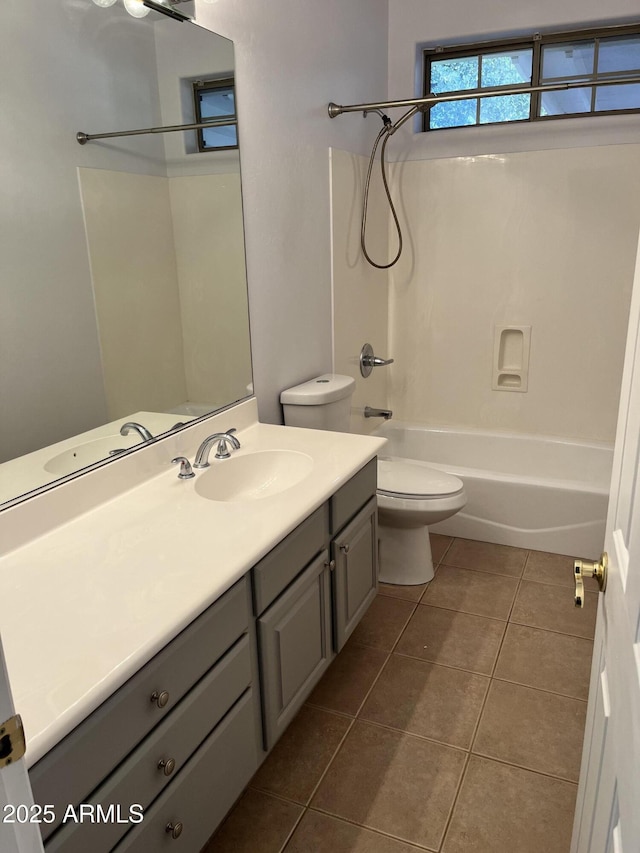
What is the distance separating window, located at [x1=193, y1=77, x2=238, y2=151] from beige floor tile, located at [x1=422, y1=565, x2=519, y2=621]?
1.86 meters

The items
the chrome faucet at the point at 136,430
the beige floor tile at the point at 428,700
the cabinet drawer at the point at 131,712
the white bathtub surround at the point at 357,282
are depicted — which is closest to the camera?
the cabinet drawer at the point at 131,712

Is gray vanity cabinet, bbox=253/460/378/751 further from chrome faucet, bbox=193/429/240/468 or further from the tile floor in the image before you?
chrome faucet, bbox=193/429/240/468

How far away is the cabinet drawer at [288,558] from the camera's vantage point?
1.48 metres

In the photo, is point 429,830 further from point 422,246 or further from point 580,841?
point 422,246

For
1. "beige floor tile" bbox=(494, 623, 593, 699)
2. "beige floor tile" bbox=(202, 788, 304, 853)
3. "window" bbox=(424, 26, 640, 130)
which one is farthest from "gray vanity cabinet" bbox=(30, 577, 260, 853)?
"window" bbox=(424, 26, 640, 130)

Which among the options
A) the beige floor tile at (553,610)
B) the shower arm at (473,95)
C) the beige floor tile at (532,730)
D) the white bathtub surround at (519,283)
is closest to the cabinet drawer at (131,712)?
the beige floor tile at (532,730)

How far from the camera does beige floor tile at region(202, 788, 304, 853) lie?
1.62 m

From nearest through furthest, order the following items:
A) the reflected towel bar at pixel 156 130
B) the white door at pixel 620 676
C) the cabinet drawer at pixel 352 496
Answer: the white door at pixel 620 676, the reflected towel bar at pixel 156 130, the cabinet drawer at pixel 352 496

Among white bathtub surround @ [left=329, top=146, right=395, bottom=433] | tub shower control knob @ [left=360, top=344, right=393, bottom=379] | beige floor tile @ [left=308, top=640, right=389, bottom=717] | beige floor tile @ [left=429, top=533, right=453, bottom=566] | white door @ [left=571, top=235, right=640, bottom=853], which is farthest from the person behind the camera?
tub shower control knob @ [left=360, top=344, right=393, bottom=379]

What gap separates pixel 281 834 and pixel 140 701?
0.81 m

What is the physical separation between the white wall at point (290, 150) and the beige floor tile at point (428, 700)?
1032 mm

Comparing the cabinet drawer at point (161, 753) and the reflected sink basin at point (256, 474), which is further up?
the reflected sink basin at point (256, 474)

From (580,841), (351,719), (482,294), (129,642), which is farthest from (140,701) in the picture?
(482,294)

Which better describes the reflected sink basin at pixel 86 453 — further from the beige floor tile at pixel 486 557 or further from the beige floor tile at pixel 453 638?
the beige floor tile at pixel 486 557
